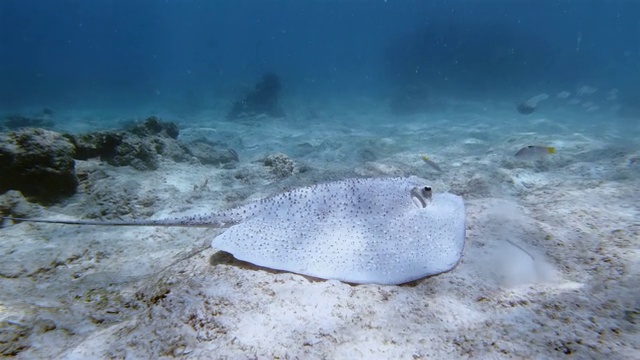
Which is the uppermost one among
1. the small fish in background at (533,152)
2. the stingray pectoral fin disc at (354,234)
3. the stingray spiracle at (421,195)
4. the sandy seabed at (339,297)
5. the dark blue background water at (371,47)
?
the dark blue background water at (371,47)

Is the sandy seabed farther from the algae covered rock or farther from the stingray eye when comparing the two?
the algae covered rock

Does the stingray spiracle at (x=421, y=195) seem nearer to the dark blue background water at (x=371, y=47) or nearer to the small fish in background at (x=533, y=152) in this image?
the small fish in background at (x=533, y=152)

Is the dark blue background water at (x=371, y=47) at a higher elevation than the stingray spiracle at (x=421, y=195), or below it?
higher

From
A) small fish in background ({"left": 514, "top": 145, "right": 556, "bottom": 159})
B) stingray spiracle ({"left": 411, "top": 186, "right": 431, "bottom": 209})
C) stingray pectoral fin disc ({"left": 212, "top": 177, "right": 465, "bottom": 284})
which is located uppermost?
small fish in background ({"left": 514, "top": 145, "right": 556, "bottom": 159})

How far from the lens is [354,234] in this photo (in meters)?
2.61

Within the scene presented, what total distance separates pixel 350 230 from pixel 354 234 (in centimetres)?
6

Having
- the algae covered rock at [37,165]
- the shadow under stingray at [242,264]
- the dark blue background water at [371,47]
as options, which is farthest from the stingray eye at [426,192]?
the dark blue background water at [371,47]

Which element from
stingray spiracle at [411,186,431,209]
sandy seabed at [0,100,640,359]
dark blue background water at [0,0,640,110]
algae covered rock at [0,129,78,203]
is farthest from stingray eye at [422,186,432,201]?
dark blue background water at [0,0,640,110]

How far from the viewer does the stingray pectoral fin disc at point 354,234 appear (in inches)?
92.1

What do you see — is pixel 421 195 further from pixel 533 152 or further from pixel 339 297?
pixel 533 152

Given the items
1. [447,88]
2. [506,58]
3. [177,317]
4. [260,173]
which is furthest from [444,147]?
[506,58]

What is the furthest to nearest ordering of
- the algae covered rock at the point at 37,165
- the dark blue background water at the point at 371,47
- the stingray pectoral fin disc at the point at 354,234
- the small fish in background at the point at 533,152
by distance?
the dark blue background water at the point at 371,47 < the small fish in background at the point at 533,152 < the algae covered rock at the point at 37,165 < the stingray pectoral fin disc at the point at 354,234

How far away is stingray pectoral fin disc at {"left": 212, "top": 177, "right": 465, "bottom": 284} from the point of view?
2340mm

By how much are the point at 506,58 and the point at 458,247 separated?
131 feet
